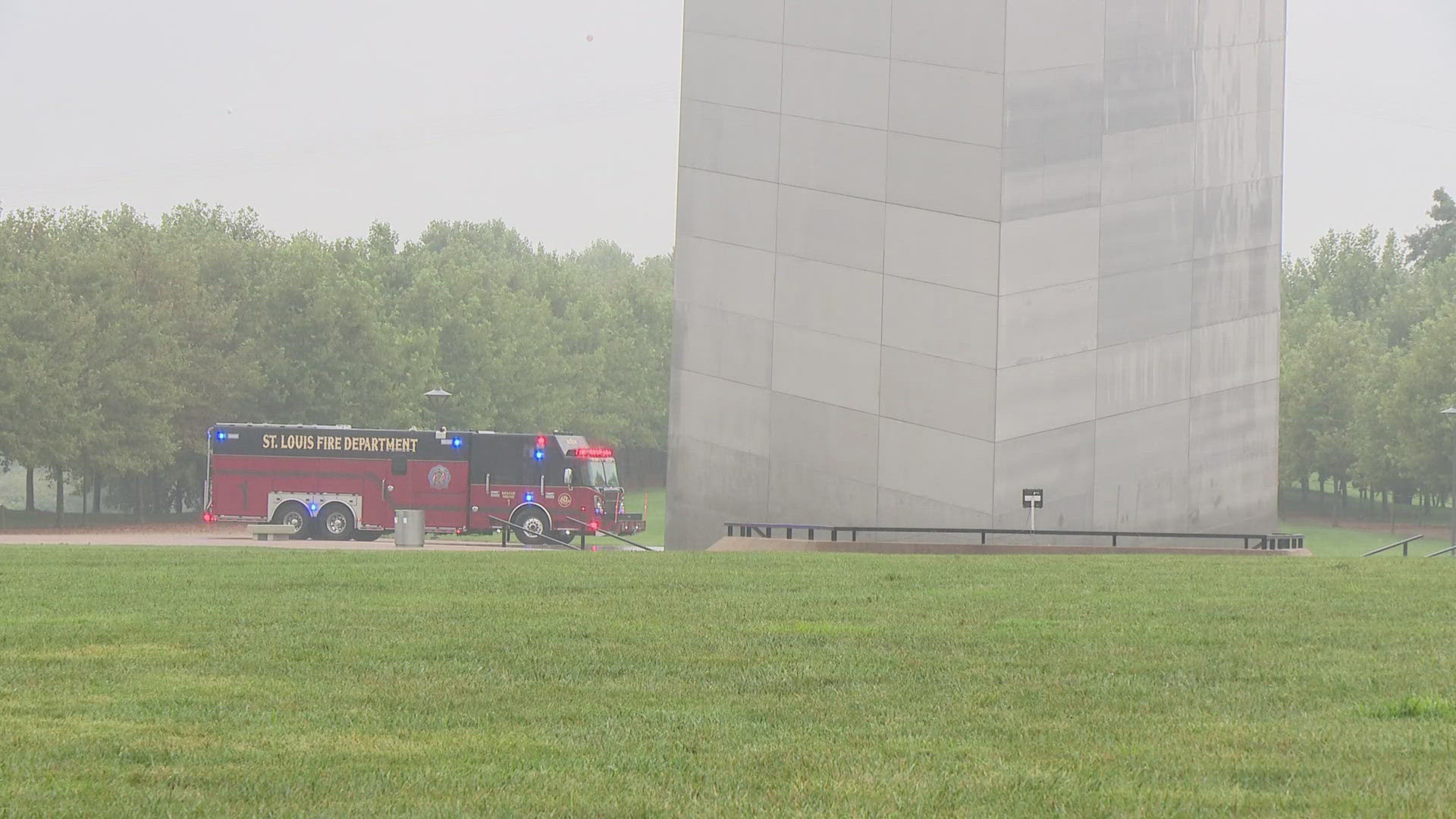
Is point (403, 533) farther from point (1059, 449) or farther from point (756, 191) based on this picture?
point (1059, 449)

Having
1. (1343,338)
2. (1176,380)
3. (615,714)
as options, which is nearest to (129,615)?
(615,714)

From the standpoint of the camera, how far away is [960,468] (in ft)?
113

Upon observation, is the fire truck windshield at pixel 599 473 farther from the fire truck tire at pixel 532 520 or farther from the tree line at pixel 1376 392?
the tree line at pixel 1376 392

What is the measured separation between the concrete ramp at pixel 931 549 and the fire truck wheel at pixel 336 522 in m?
18.8

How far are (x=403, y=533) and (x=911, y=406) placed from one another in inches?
494

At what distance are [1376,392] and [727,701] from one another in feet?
279

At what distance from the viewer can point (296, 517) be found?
50.0 meters

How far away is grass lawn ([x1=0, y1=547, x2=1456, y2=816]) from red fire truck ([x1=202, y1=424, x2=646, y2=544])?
31.4 meters

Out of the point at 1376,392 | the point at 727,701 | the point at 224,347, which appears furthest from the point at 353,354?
the point at 727,701

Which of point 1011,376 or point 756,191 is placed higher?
point 756,191

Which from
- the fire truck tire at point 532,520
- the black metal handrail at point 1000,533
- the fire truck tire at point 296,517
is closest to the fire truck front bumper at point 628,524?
the fire truck tire at point 532,520

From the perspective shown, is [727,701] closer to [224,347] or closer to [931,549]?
[931,549]

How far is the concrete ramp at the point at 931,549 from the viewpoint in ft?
105

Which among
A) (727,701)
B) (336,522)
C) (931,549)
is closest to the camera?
(727,701)
